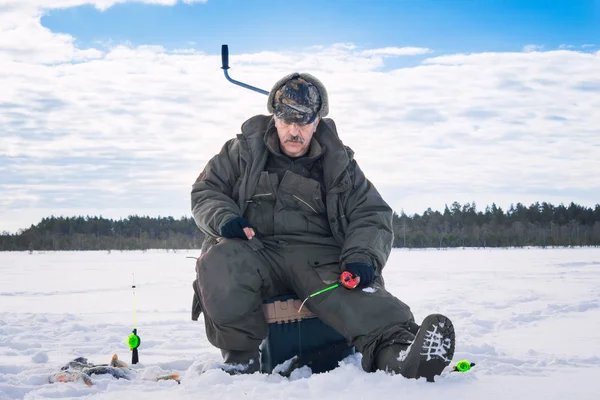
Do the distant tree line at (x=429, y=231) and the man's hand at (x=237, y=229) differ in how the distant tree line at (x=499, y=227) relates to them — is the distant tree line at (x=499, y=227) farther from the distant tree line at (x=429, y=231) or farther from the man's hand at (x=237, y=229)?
the man's hand at (x=237, y=229)

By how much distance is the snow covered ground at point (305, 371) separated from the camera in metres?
2.33

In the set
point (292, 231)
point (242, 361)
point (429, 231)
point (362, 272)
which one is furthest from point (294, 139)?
point (429, 231)

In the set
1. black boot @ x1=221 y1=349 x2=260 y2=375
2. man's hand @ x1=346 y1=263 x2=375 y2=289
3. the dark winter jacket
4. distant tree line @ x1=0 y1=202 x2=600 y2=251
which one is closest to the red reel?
man's hand @ x1=346 y1=263 x2=375 y2=289

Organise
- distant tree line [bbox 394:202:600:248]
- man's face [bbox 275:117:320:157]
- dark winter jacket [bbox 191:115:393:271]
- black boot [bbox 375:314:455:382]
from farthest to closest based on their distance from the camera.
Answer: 1. distant tree line [bbox 394:202:600:248]
2. man's face [bbox 275:117:320:157]
3. dark winter jacket [bbox 191:115:393:271]
4. black boot [bbox 375:314:455:382]

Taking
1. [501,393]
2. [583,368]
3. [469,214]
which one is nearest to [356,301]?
[501,393]

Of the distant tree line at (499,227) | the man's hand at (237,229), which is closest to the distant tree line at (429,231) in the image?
the distant tree line at (499,227)

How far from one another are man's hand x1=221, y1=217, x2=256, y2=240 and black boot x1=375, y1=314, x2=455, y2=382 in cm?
94

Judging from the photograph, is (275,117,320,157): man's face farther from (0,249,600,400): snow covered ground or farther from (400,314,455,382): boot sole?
(400,314,455,382): boot sole

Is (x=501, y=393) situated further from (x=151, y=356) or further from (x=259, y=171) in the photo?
(x=151, y=356)

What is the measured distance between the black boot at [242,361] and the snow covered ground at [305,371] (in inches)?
7.0

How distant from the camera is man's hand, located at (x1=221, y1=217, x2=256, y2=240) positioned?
286cm

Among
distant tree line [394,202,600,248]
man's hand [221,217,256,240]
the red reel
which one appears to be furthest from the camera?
distant tree line [394,202,600,248]

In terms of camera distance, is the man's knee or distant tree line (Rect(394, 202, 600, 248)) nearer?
the man's knee

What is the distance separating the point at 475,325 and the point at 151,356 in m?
2.78
